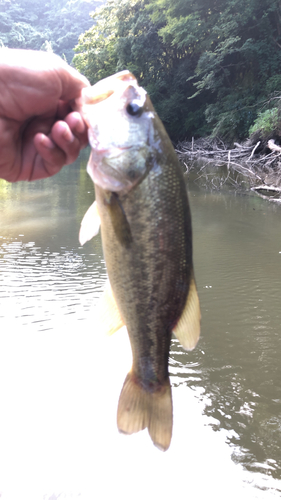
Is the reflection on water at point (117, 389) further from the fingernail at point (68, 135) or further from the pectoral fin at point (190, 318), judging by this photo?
the fingernail at point (68, 135)

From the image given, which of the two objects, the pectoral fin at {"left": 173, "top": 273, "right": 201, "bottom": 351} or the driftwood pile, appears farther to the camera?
the driftwood pile

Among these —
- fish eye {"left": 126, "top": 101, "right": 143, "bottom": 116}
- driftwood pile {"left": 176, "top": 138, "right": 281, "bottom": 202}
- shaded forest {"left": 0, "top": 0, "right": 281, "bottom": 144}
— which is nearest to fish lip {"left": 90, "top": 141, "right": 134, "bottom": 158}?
fish eye {"left": 126, "top": 101, "right": 143, "bottom": 116}

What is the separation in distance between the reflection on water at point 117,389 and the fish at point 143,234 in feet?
7.39

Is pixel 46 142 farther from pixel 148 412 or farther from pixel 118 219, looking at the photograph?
pixel 148 412

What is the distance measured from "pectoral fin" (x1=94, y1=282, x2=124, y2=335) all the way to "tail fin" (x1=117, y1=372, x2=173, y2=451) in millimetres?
286

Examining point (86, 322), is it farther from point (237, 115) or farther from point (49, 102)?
point (237, 115)

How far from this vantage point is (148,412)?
160 centimetres

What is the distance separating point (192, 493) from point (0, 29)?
404ft

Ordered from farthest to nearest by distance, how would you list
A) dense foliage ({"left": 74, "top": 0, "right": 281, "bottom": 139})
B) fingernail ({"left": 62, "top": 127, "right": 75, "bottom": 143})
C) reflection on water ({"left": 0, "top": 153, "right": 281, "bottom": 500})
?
dense foliage ({"left": 74, "top": 0, "right": 281, "bottom": 139})
reflection on water ({"left": 0, "top": 153, "right": 281, "bottom": 500})
fingernail ({"left": 62, "top": 127, "right": 75, "bottom": 143})

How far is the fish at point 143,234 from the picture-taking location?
1.44 meters

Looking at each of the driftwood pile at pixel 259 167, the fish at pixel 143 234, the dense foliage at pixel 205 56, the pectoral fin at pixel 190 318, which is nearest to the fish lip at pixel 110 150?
the fish at pixel 143 234

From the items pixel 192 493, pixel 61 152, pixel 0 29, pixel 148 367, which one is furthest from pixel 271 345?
pixel 0 29

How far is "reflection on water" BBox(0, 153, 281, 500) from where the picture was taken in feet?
11.1

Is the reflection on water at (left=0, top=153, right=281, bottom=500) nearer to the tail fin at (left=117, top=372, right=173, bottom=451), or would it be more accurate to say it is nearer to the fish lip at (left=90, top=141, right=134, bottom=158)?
the tail fin at (left=117, top=372, right=173, bottom=451)
